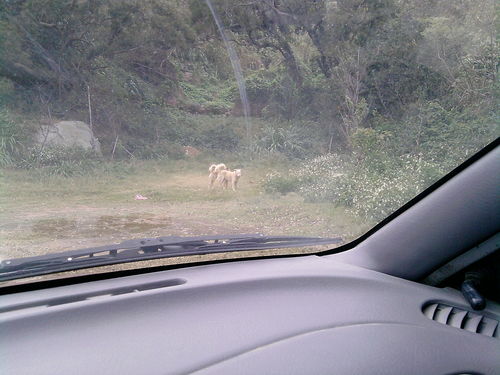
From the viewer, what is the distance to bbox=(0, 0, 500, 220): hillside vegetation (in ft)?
11.3

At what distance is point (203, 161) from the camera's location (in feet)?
14.1

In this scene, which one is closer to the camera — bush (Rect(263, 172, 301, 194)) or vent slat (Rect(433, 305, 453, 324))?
vent slat (Rect(433, 305, 453, 324))

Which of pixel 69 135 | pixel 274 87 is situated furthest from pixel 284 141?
pixel 69 135

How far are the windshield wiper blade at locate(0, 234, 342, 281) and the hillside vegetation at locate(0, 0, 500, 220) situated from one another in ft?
2.47

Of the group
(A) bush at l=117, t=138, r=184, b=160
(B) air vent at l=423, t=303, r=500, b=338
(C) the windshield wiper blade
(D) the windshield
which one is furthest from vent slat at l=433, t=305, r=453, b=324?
(A) bush at l=117, t=138, r=184, b=160

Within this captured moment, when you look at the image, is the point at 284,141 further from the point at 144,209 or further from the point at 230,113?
the point at 144,209

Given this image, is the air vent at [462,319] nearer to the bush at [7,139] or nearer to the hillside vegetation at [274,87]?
the hillside vegetation at [274,87]

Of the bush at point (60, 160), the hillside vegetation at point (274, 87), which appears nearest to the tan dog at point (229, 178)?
the hillside vegetation at point (274, 87)

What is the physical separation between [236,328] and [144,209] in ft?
5.13

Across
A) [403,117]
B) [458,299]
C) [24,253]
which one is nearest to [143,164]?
[24,253]

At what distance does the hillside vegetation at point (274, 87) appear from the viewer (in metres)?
3.45

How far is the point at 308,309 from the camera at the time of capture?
119 inches

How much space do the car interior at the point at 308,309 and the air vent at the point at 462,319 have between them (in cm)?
1

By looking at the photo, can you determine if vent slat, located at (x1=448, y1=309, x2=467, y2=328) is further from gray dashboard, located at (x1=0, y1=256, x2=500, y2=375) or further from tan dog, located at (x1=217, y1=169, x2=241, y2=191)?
tan dog, located at (x1=217, y1=169, x2=241, y2=191)
